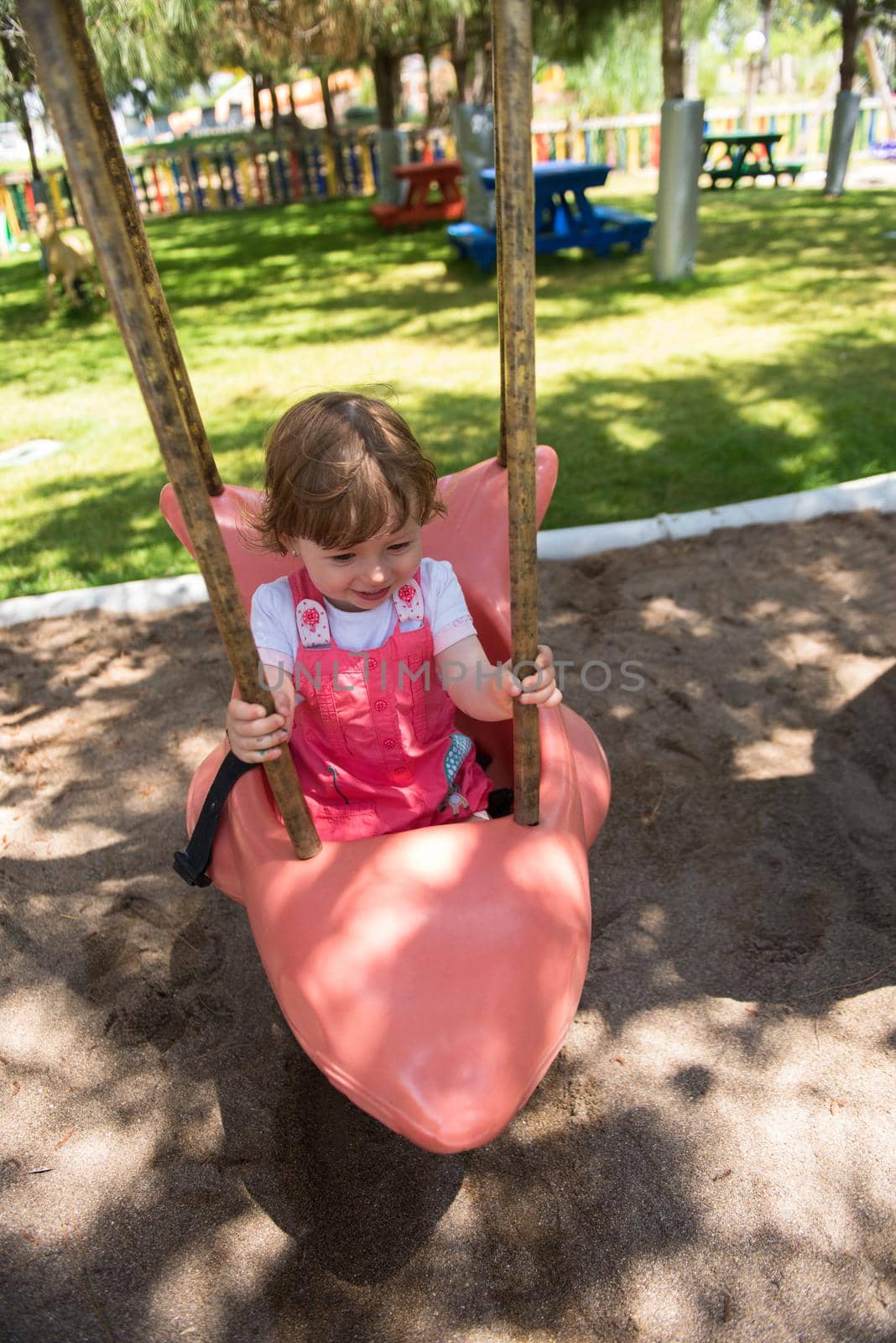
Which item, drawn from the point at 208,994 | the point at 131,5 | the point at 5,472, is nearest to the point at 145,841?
the point at 208,994

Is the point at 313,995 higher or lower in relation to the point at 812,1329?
higher

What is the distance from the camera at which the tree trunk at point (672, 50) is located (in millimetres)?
5969

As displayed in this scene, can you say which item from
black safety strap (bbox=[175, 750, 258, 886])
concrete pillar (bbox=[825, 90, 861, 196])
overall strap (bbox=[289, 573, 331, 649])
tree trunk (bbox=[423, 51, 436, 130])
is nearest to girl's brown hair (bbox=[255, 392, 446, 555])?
overall strap (bbox=[289, 573, 331, 649])

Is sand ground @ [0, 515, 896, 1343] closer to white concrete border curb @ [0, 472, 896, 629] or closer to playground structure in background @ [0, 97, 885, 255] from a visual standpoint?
white concrete border curb @ [0, 472, 896, 629]

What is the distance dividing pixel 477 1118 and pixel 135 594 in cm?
250

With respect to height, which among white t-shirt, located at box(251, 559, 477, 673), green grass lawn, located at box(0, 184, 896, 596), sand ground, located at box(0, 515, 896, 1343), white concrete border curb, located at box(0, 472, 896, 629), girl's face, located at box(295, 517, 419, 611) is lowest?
sand ground, located at box(0, 515, 896, 1343)

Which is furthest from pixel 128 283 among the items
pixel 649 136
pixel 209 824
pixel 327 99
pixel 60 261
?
pixel 327 99

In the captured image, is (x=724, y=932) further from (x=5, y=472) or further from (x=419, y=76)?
(x=419, y=76)

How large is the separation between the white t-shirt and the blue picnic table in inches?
251

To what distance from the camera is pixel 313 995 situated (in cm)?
129

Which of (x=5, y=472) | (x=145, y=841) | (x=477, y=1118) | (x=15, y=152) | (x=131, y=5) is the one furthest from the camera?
(x=15, y=152)

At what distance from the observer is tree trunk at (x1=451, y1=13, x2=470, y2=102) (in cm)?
873

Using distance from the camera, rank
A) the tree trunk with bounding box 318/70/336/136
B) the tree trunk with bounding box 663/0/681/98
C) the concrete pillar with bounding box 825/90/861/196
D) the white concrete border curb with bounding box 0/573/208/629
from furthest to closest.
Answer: the tree trunk with bounding box 318/70/336/136
the concrete pillar with bounding box 825/90/861/196
the tree trunk with bounding box 663/0/681/98
the white concrete border curb with bounding box 0/573/208/629

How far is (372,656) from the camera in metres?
1.63
